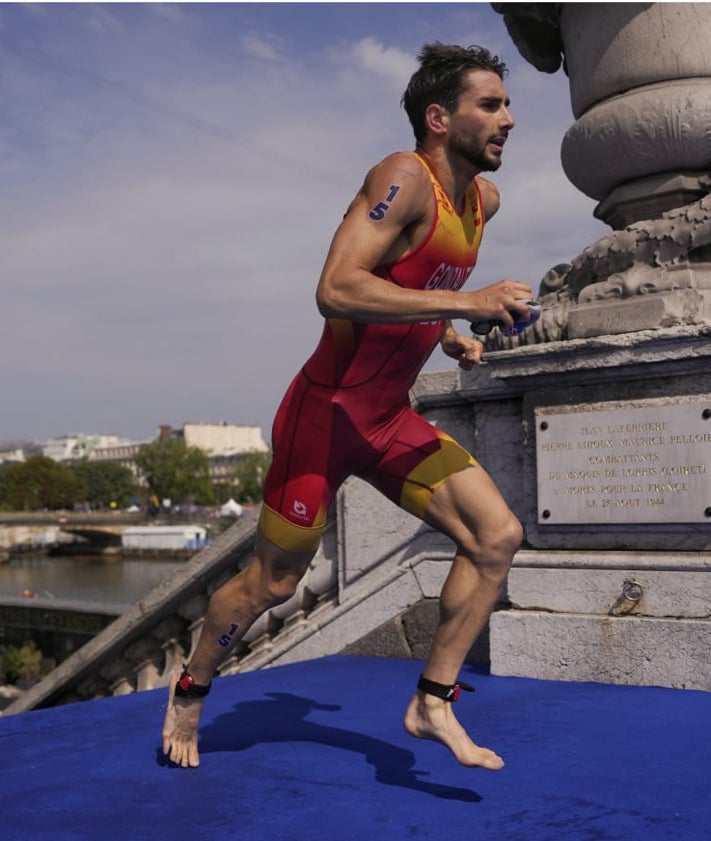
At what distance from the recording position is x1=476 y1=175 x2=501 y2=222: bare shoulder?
370cm

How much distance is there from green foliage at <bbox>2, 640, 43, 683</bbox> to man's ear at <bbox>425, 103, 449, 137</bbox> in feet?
43.3

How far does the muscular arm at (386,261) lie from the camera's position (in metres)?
2.89

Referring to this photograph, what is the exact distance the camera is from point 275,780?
3.33 m

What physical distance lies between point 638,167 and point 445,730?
129 inches

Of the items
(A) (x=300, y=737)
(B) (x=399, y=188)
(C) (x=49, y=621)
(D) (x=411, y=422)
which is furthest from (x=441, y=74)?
(C) (x=49, y=621)

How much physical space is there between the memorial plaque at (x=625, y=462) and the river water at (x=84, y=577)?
39164 millimetres

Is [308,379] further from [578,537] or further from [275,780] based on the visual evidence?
[578,537]

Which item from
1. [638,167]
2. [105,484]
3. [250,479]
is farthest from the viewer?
[105,484]

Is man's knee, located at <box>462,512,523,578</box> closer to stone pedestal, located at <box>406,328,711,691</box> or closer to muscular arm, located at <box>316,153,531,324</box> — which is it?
muscular arm, located at <box>316,153,531,324</box>

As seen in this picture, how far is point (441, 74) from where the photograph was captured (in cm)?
328

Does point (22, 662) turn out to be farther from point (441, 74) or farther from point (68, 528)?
point (68, 528)

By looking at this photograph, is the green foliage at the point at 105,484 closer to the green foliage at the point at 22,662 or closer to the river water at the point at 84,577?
the river water at the point at 84,577

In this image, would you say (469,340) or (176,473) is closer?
(469,340)

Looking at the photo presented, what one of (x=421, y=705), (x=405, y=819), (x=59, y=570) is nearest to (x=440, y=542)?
(x=421, y=705)
